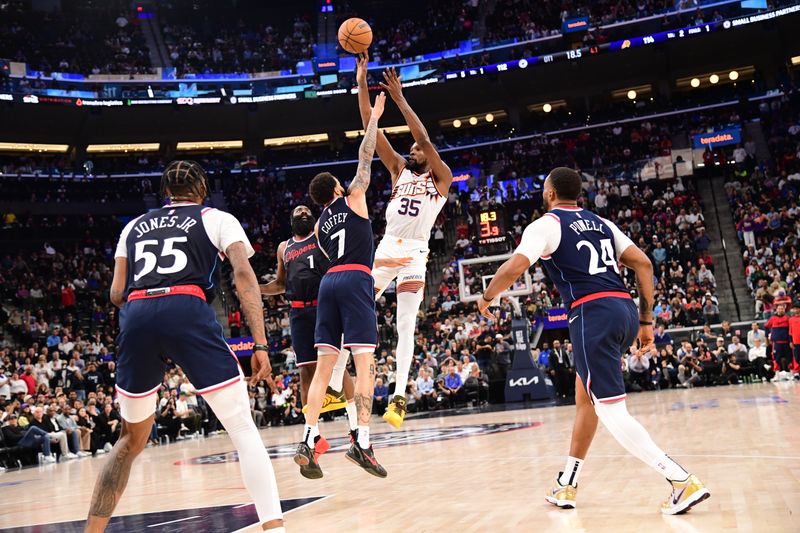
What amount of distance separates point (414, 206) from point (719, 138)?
26.6 metres

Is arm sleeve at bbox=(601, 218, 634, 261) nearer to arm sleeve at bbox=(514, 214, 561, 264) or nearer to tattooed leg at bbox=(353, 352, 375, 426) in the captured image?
arm sleeve at bbox=(514, 214, 561, 264)

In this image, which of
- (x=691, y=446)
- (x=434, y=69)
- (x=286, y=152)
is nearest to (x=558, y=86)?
(x=434, y=69)

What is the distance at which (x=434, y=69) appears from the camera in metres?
35.3

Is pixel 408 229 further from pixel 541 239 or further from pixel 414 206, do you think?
pixel 541 239

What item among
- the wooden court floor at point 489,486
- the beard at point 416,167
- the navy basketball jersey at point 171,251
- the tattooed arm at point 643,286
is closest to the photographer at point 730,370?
the wooden court floor at point 489,486

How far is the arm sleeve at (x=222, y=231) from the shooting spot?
4102 millimetres

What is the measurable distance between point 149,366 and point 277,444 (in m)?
9.53

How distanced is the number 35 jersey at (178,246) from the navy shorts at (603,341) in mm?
2113

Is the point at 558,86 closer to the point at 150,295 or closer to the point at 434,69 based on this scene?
the point at 434,69

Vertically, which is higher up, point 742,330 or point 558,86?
point 558,86

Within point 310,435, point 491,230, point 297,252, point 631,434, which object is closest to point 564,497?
point 631,434

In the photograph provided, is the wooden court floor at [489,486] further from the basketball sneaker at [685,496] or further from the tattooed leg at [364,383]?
the tattooed leg at [364,383]

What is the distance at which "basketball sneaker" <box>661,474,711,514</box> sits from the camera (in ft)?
14.1

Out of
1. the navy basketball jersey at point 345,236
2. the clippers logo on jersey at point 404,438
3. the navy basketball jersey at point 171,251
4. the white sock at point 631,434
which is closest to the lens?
the navy basketball jersey at point 171,251
